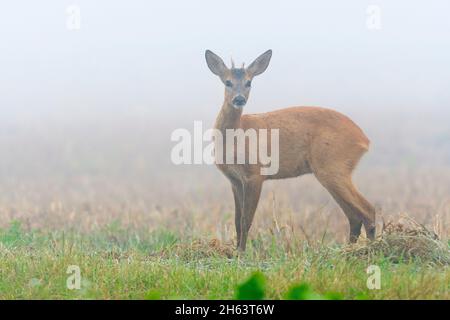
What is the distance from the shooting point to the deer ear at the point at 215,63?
1052 cm

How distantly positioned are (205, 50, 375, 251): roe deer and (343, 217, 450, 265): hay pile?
3.96 feet

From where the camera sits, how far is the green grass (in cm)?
722

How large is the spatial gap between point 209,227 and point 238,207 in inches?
79.1

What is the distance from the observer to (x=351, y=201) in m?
10.2

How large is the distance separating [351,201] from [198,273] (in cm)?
283

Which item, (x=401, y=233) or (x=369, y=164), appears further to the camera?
(x=369, y=164)

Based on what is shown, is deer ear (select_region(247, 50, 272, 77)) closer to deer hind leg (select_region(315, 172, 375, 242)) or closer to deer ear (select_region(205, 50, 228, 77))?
deer ear (select_region(205, 50, 228, 77))

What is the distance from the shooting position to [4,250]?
8953mm

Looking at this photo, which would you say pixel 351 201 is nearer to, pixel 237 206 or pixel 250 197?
pixel 250 197

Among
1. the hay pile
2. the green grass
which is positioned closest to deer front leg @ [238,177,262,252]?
the green grass

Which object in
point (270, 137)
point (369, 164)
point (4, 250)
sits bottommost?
point (369, 164)

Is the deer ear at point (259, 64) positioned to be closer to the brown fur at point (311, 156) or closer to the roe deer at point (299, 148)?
the roe deer at point (299, 148)

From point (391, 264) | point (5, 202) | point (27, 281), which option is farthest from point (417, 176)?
point (27, 281)
